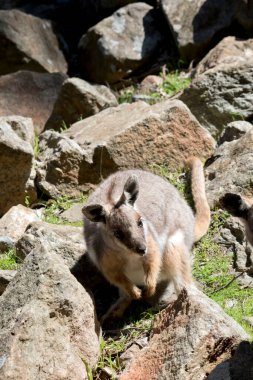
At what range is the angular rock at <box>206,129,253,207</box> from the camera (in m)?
7.34

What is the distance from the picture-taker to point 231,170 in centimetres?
757

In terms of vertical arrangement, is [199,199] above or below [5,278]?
below

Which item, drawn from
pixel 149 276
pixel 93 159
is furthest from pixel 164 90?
pixel 149 276

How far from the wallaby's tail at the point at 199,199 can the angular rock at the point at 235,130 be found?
75 cm

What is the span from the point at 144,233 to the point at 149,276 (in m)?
0.40

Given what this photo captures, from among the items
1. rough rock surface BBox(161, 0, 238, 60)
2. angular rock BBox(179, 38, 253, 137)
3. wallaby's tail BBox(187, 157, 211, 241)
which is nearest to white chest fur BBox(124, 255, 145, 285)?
wallaby's tail BBox(187, 157, 211, 241)

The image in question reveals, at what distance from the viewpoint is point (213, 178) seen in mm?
7852

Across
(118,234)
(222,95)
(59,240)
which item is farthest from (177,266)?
(222,95)

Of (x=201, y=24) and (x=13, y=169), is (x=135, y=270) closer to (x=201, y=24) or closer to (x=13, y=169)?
(x=13, y=169)

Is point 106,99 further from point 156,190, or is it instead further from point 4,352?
point 4,352

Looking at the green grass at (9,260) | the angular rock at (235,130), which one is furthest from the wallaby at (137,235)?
the angular rock at (235,130)

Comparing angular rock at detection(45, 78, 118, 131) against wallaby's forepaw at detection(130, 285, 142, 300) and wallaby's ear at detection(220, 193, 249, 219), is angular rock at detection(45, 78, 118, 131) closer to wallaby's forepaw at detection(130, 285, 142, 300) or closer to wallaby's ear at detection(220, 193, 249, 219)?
wallaby's forepaw at detection(130, 285, 142, 300)

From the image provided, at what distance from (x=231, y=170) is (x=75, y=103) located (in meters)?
3.05

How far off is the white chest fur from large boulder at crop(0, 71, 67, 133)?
14.9 ft
